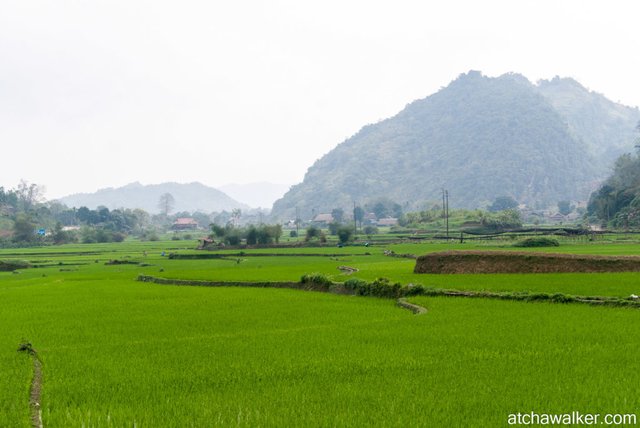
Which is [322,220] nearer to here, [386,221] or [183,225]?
[386,221]

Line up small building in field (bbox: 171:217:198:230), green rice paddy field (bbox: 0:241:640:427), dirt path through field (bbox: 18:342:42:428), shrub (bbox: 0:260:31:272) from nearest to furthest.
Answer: green rice paddy field (bbox: 0:241:640:427) < dirt path through field (bbox: 18:342:42:428) < shrub (bbox: 0:260:31:272) < small building in field (bbox: 171:217:198:230)

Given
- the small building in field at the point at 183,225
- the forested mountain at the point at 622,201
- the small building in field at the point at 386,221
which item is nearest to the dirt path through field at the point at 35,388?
the forested mountain at the point at 622,201

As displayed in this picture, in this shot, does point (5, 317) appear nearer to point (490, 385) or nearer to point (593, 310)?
point (490, 385)

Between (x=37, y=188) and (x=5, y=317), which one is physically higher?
(x=37, y=188)

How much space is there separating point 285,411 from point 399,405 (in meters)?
1.39

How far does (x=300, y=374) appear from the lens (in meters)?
8.71

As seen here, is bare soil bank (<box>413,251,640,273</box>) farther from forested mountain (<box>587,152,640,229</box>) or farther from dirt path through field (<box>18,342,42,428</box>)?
forested mountain (<box>587,152,640,229</box>)

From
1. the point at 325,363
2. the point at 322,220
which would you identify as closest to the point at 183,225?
the point at 322,220

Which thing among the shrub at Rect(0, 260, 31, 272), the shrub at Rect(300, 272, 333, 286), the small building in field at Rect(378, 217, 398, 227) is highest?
the small building in field at Rect(378, 217, 398, 227)

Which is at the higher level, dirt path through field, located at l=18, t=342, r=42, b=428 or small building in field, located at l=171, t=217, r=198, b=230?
small building in field, located at l=171, t=217, r=198, b=230

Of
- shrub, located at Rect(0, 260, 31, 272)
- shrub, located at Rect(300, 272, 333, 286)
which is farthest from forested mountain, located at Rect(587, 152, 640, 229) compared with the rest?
shrub, located at Rect(0, 260, 31, 272)

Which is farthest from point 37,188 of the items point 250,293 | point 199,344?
point 199,344

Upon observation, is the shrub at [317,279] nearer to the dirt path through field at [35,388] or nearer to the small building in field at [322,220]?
the dirt path through field at [35,388]

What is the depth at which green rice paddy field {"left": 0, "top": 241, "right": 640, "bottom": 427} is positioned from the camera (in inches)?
270
